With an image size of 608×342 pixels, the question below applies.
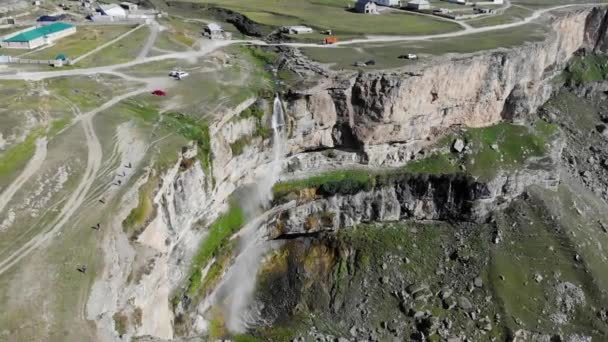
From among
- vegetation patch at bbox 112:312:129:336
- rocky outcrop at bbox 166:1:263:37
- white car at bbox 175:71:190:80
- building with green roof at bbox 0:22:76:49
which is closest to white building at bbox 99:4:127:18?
building with green roof at bbox 0:22:76:49

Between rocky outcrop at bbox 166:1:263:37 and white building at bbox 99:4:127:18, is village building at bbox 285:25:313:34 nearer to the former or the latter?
rocky outcrop at bbox 166:1:263:37

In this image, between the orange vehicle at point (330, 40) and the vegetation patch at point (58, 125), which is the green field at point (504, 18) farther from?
the vegetation patch at point (58, 125)

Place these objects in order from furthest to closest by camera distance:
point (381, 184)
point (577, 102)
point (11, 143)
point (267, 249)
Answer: point (577, 102) < point (381, 184) < point (267, 249) < point (11, 143)

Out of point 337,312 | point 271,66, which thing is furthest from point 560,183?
point 271,66

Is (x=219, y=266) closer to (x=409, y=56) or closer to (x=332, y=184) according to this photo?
(x=332, y=184)

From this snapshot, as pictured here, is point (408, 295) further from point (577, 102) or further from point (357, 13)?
point (357, 13)

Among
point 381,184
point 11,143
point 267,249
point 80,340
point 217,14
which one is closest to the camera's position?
point 80,340

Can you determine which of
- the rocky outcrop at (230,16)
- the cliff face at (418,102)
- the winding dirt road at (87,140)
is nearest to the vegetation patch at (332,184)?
the cliff face at (418,102)
